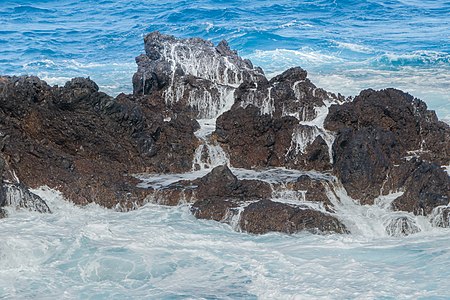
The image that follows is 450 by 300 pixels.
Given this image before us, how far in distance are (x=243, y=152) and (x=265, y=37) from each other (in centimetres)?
2236

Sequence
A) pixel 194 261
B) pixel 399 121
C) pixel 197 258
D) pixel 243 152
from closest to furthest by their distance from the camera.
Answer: pixel 194 261, pixel 197 258, pixel 243 152, pixel 399 121

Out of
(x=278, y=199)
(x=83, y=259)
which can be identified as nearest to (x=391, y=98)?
(x=278, y=199)

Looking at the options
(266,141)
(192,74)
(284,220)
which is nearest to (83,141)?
(266,141)

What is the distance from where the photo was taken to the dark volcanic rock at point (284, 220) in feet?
41.2

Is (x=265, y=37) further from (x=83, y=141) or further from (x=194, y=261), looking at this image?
(x=194, y=261)

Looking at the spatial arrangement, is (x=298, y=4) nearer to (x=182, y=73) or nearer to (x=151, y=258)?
(x=182, y=73)

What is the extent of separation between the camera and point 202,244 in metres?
12.2

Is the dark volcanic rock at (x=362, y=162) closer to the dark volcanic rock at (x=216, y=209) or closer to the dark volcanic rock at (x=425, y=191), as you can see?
the dark volcanic rock at (x=425, y=191)

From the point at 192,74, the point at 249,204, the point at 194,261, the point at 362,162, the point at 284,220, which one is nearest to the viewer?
the point at 194,261

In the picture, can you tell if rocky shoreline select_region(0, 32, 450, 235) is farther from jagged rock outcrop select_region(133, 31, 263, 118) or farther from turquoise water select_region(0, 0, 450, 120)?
turquoise water select_region(0, 0, 450, 120)

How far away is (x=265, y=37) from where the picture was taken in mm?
37125

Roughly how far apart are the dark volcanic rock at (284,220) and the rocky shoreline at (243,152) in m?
0.02

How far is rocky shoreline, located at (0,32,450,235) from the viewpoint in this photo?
43.1ft

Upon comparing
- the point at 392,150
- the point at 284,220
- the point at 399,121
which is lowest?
the point at 284,220
